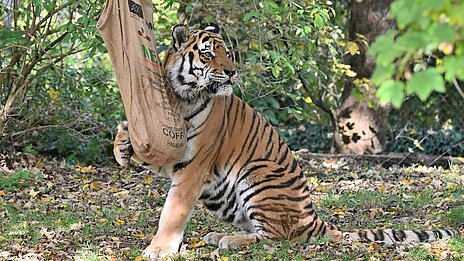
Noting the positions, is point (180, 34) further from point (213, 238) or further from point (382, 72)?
point (382, 72)

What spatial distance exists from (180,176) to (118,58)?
2.76 ft

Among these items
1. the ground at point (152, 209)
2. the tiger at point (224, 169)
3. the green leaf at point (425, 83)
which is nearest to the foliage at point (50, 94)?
the ground at point (152, 209)

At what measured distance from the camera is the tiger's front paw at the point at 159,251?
4.93m

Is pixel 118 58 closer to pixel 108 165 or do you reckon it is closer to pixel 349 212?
pixel 349 212

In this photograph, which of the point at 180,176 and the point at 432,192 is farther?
the point at 432,192

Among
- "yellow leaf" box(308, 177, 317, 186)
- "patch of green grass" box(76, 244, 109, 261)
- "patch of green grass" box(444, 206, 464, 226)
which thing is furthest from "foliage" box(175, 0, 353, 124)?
"patch of green grass" box(76, 244, 109, 261)

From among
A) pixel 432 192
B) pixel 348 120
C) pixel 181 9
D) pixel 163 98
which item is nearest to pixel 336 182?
pixel 432 192

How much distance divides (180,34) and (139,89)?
487mm

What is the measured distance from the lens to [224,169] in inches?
209

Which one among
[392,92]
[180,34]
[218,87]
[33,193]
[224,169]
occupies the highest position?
[392,92]

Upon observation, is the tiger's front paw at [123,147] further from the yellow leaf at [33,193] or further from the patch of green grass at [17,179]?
the patch of green grass at [17,179]

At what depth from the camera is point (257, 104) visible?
10289 mm

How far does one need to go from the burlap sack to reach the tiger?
0.19m

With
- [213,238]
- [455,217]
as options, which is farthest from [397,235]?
[213,238]
